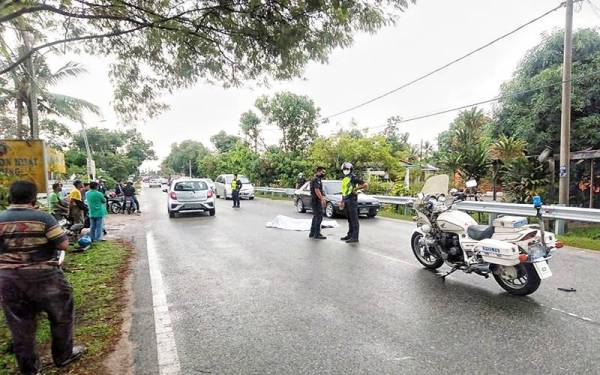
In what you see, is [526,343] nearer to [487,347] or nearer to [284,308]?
[487,347]

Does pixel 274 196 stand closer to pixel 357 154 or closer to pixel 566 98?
pixel 357 154

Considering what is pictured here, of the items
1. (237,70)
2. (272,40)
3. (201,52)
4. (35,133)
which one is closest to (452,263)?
(272,40)

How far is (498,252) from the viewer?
16.2 feet

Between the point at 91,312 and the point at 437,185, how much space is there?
17.7 ft

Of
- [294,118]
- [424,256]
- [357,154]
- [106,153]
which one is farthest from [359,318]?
[106,153]

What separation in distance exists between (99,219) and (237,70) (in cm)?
556

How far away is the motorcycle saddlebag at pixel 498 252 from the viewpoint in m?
4.78

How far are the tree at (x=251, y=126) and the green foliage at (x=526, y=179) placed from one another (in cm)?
2626

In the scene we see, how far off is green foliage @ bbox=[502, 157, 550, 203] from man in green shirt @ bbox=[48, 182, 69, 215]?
613 inches

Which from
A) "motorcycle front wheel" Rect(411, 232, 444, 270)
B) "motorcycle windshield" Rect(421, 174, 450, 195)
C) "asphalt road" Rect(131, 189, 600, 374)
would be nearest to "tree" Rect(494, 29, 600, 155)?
"asphalt road" Rect(131, 189, 600, 374)

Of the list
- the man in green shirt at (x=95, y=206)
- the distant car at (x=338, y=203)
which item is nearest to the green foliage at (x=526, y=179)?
the distant car at (x=338, y=203)

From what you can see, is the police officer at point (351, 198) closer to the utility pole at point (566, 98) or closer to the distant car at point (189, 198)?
the utility pole at point (566, 98)

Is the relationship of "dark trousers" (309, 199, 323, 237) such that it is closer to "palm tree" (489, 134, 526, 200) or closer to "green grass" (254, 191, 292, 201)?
"palm tree" (489, 134, 526, 200)

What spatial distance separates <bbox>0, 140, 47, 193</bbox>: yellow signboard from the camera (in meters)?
7.55
